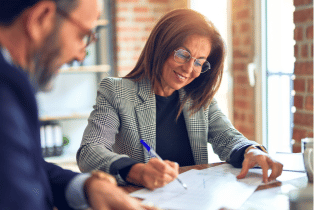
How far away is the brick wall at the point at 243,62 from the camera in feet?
8.48

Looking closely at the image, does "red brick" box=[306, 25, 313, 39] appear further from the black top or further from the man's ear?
the man's ear

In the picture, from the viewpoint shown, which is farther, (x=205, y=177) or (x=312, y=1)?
(x=312, y=1)

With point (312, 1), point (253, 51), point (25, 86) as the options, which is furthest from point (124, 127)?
point (253, 51)

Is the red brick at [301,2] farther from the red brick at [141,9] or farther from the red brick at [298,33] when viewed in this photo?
the red brick at [141,9]

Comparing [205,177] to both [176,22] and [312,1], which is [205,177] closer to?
[176,22]

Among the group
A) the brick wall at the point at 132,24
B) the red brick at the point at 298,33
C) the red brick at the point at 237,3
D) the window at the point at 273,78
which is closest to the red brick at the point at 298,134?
the window at the point at 273,78

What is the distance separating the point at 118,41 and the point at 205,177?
2.74 meters

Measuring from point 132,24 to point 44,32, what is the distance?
318cm

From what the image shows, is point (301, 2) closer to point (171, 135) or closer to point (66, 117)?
point (171, 135)

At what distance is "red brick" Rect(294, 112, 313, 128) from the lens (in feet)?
6.25

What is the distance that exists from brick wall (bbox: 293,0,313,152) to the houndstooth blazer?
0.63m

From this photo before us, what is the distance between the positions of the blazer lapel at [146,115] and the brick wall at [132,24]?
7.25 ft

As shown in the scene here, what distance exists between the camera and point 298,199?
0.83 metres

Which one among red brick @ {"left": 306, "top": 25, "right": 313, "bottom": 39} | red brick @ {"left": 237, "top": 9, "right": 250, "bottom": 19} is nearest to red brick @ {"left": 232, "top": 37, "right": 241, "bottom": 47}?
red brick @ {"left": 237, "top": 9, "right": 250, "bottom": 19}
